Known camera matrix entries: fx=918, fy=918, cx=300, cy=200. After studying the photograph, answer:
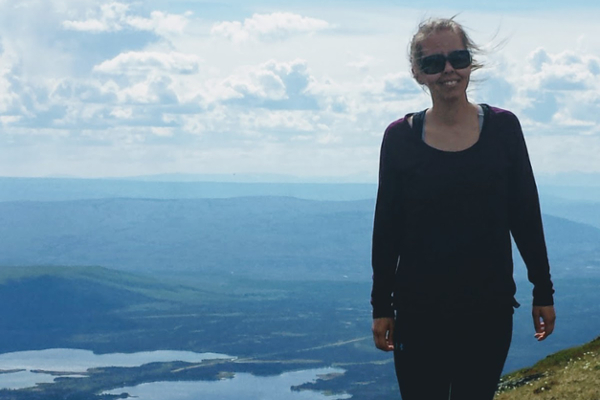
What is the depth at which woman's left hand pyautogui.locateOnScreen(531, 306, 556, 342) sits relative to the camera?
316 inches

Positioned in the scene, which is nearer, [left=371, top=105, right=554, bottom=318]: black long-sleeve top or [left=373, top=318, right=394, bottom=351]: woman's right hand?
[left=371, top=105, right=554, bottom=318]: black long-sleeve top

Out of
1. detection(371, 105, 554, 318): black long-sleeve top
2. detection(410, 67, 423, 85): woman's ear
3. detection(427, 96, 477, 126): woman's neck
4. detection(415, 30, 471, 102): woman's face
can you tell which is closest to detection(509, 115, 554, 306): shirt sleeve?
detection(371, 105, 554, 318): black long-sleeve top

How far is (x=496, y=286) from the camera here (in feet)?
25.6

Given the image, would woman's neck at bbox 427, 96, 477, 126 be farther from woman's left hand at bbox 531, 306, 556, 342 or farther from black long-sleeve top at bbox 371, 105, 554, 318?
woman's left hand at bbox 531, 306, 556, 342

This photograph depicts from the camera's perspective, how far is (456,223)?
308 inches

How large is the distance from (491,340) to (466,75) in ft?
7.60

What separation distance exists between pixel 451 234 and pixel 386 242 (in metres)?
0.60

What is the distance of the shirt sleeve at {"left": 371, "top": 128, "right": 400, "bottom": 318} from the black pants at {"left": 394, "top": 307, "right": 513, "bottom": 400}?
216 millimetres

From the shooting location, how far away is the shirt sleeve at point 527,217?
798 centimetres

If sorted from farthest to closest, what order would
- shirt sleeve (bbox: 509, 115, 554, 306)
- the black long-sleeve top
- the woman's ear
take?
1. the woman's ear
2. shirt sleeve (bbox: 509, 115, 554, 306)
3. the black long-sleeve top

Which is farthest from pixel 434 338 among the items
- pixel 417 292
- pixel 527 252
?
pixel 527 252

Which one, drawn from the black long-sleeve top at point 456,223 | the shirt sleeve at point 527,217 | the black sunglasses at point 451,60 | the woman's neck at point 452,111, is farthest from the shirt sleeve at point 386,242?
the shirt sleeve at point 527,217

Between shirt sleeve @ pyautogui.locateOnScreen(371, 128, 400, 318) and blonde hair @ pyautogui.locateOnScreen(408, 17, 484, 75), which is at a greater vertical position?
blonde hair @ pyautogui.locateOnScreen(408, 17, 484, 75)

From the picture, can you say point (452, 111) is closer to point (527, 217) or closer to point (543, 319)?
point (527, 217)
